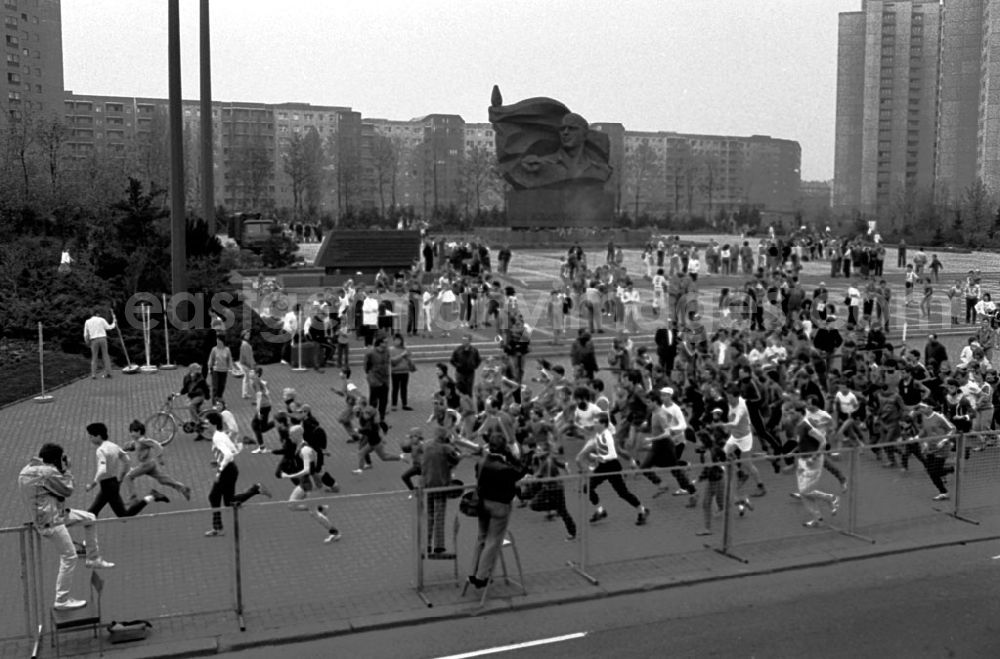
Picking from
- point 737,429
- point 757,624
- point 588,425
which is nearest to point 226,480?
point 588,425

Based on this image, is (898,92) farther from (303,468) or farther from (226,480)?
(226,480)

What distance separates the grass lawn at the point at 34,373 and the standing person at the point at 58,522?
463 inches

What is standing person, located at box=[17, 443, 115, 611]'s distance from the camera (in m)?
9.28

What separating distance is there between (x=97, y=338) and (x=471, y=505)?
48.1ft

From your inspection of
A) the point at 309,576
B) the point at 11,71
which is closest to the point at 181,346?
the point at 309,576

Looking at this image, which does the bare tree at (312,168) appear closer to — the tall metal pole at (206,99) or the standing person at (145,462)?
the tall metal pole at (206,99)

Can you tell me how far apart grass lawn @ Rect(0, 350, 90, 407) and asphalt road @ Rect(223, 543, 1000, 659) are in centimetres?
1423

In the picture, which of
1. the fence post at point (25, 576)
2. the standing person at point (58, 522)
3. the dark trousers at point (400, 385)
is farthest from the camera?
the dark trousers at point (400, 385)

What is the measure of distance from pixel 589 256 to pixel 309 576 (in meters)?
43.0

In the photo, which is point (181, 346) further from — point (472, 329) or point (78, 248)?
point (78, 248)

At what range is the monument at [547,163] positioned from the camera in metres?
58.6

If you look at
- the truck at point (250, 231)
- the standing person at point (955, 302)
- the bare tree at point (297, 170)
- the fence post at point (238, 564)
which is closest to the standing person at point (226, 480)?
the fence post at point (238, 564)

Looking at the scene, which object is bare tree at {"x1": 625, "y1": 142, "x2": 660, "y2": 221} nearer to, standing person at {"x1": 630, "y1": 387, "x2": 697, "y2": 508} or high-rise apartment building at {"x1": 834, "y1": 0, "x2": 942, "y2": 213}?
high-rise apartment building at {"x1": 834, "y1": 0, "x2": 942, "y2": 213}

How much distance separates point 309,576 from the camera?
34.3 feet
